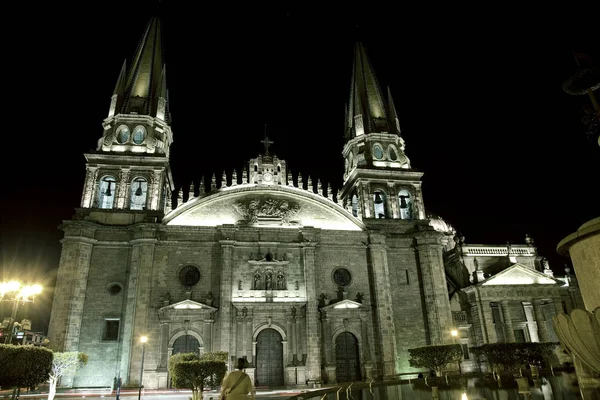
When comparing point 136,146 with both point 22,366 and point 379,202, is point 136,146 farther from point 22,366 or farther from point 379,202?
point 22,366

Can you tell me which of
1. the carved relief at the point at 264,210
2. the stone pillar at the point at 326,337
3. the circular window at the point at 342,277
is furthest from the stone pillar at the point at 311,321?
the carved relief at the point at 264,210

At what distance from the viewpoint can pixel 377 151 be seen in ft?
124

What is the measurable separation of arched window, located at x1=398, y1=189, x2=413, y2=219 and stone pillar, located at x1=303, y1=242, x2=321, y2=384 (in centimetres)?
969

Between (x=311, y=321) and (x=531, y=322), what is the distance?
18529 mm

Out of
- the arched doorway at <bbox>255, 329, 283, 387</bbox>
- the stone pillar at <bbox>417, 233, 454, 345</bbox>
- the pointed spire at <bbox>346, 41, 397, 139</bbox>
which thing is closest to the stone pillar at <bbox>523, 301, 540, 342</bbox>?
the stone pillar at <bbox>417, 233, 454, 345</bbox>

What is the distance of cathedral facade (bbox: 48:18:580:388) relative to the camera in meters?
26.9

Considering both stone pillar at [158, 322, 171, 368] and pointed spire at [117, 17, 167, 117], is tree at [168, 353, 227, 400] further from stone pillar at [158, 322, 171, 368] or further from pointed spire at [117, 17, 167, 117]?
pointed spire at [117, 17, 167, 117]

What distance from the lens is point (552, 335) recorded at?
33.6 meters

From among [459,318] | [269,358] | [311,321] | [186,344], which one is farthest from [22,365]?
[459,318]

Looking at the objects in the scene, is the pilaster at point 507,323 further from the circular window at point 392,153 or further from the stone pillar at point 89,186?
the stone pillar at point 89,186

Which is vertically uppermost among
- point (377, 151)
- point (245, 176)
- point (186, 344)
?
point (377, 151)

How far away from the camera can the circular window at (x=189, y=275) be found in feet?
94.3

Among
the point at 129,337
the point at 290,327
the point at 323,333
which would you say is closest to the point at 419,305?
the point at 323,333

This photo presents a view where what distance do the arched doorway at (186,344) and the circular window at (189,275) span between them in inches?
135
